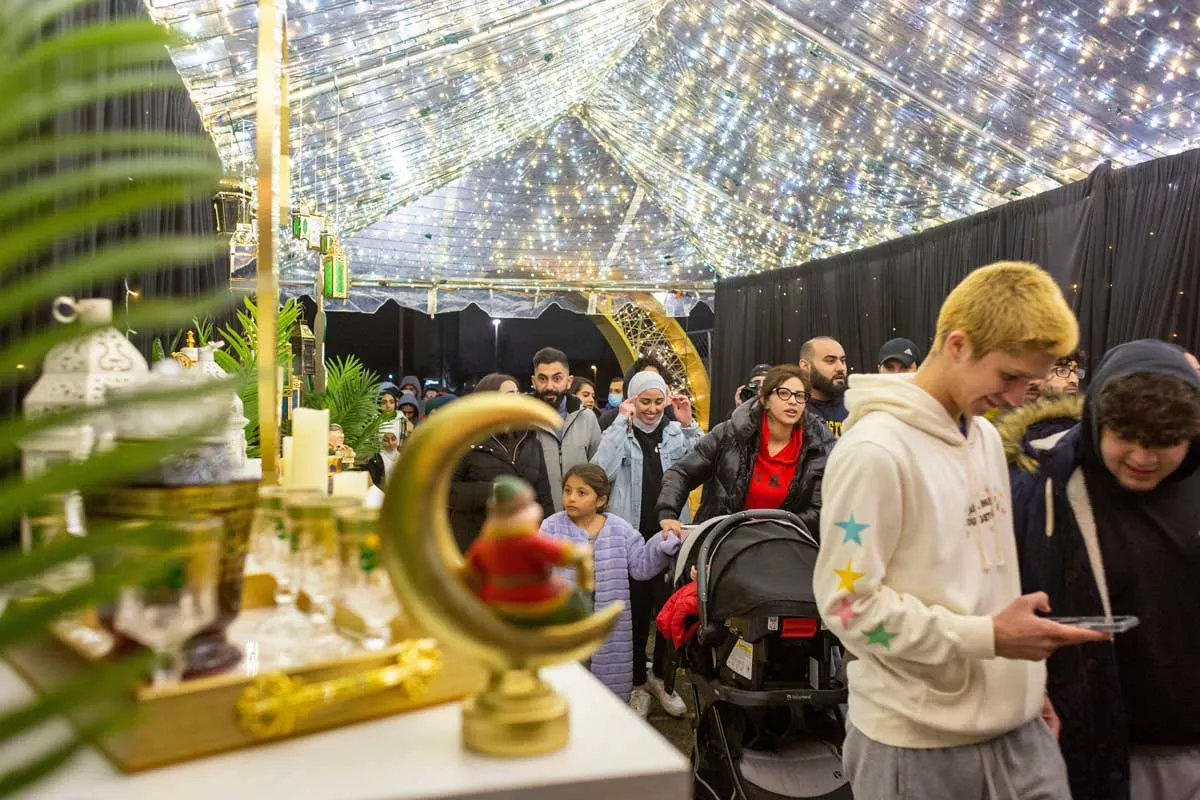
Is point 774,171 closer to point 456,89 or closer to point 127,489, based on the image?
point 456,89

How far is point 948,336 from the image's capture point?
5.71 ft

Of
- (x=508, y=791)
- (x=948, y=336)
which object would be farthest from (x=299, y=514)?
(x=948, y=336)

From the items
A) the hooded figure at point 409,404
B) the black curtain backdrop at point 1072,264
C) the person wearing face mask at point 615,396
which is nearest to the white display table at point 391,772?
the black curtain backdrop at point 1072,264

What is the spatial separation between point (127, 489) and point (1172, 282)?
5.03 m

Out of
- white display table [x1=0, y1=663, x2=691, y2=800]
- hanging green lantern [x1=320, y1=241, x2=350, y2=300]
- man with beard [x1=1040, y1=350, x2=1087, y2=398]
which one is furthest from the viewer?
hanging green lantern [x1=320, y1=241, x2=350, y2=300]

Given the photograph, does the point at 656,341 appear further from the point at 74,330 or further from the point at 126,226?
the point at 74,330

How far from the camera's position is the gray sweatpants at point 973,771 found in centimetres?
162

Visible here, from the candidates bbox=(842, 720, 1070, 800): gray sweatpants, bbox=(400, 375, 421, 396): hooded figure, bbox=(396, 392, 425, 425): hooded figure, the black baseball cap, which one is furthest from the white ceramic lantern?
bbox=(400, 375, 421, 396): hooded figure

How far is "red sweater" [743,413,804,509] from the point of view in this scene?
11.7 ft

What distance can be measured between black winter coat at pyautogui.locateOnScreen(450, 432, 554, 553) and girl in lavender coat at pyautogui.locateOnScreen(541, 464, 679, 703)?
0.97 feet

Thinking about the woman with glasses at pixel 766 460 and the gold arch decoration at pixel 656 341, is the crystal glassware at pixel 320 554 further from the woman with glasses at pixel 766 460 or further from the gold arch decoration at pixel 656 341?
the gold arch decoration at pixel 656 341

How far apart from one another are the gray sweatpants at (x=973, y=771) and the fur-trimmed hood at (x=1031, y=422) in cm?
64

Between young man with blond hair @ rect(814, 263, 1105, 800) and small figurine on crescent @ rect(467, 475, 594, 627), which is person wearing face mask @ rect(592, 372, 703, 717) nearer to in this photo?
young man with blond hair @ rect(814, 263, 1105, 800)

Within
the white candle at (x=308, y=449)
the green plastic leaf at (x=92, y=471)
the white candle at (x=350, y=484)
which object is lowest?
the white candle at (x=350, y=484)
